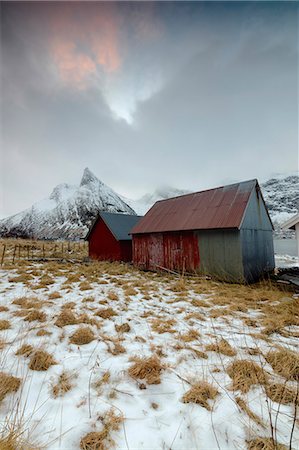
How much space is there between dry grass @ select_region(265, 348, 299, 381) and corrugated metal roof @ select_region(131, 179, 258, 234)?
765cm

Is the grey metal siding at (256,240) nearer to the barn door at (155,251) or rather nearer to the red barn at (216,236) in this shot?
the red barn at (216,236)

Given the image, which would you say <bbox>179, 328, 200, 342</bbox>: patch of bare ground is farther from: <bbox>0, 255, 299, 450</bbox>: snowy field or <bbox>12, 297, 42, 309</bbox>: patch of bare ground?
<bbox>12, 297, 42, 309</bbox>: patch of bare ground

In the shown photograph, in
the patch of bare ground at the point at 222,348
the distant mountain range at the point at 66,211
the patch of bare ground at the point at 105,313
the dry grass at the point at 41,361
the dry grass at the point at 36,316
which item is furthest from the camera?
the distant mountain range at the point at 66,211

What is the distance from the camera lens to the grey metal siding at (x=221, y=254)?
10516 mm

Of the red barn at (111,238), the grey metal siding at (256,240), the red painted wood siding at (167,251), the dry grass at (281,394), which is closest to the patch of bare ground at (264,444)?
the dry grass at (281,394)

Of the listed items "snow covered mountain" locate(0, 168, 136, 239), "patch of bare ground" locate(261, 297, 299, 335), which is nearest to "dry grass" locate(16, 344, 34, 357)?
"patch of bare ground" locate(261, 297, 299, 335)

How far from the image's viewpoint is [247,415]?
214 cm

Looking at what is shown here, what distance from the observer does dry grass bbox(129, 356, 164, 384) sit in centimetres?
276

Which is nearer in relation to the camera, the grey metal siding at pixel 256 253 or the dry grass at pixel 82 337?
the dry grass at pixel 82 337

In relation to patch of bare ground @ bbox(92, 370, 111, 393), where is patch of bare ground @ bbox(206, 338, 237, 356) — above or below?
below

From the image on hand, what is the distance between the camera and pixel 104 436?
188 cm

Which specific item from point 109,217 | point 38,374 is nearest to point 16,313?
point 38,374

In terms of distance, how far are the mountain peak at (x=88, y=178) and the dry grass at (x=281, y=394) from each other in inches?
4695

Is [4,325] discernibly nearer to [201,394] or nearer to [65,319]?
[65,319]
